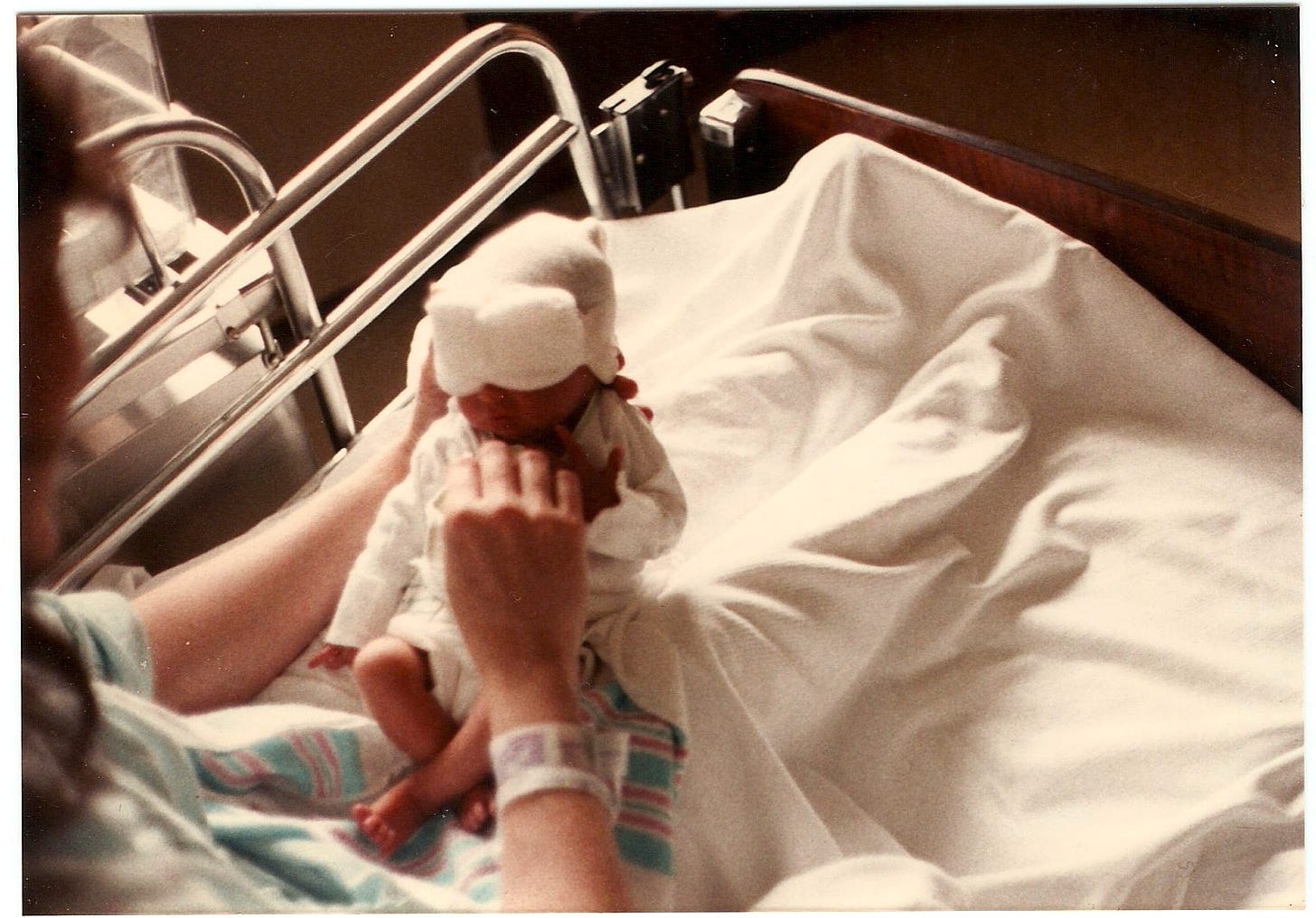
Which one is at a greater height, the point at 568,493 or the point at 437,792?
the point at 568,493

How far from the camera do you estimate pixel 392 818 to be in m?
0.71

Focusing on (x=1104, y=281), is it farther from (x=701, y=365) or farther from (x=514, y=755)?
(x=514, y=755)

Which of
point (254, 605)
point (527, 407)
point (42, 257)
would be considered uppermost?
point (42, 257)

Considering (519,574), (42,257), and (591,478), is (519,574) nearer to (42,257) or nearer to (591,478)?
(591,478)

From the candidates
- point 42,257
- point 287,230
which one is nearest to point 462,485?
point 287,230

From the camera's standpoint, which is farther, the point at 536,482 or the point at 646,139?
the point at 646,139

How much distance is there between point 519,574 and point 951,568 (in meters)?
0.33

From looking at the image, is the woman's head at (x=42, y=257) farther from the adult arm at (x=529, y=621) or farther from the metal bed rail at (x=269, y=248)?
the adult arm at (x=529, y=621)

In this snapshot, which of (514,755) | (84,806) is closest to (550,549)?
(514,755)

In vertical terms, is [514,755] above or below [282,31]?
below

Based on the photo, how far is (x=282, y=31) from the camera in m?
0.82

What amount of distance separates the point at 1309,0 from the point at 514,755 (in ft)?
2.58

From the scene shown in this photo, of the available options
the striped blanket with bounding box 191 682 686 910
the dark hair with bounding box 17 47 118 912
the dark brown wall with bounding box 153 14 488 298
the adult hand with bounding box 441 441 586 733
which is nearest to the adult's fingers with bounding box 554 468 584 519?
the adult hand with bounding box 441 441 586 733

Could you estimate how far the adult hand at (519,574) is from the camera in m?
0.71
